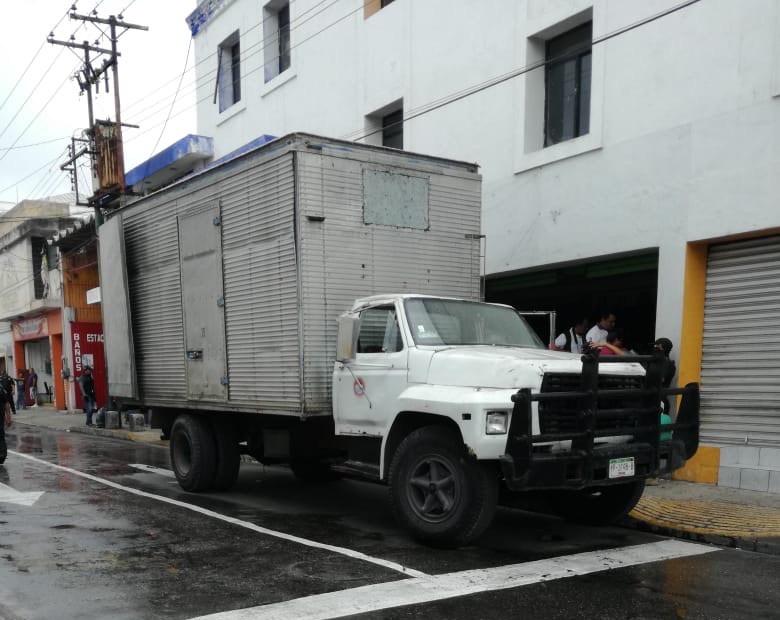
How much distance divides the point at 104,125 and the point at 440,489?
60.9 ft

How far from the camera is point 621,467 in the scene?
19.1 feet

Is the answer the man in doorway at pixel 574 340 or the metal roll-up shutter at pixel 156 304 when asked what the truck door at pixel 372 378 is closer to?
the metal roll-up shutter at pixel 156 304

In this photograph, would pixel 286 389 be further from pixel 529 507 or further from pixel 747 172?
pixel 747 172

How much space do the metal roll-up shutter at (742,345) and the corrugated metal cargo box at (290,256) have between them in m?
3.34

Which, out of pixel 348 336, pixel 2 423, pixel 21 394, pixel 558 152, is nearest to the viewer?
pixel 348 336

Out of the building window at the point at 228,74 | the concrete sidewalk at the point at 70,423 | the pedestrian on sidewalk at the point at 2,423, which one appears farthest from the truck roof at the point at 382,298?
the building window at the point at 228,74

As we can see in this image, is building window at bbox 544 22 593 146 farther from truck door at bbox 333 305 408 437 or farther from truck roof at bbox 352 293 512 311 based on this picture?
truck door at bbox 333 305 408 437

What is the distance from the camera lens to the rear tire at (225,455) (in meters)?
8.92

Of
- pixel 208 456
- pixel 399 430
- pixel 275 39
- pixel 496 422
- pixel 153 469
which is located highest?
pixel 275 39

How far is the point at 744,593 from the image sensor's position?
5070 millimetres

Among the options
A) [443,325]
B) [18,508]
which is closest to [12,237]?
[18,508]

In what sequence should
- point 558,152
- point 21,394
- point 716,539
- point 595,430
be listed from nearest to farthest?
point 595,430 < point 716,539 < point 558,152 < point 21,394

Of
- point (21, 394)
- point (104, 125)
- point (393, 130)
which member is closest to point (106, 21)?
point (104, 125)

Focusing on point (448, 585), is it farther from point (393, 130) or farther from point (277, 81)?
point (277, 81)
